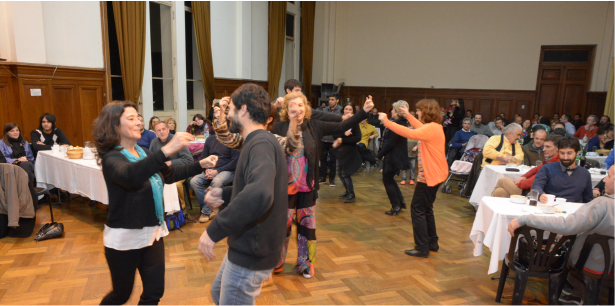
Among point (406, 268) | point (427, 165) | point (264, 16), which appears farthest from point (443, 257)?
point (264, 16)

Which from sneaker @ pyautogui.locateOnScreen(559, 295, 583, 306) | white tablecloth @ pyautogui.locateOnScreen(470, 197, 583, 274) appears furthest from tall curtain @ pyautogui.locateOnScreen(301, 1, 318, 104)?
sneaker @ pyautogui.locateOnScreen(559, 295, 583, 306)

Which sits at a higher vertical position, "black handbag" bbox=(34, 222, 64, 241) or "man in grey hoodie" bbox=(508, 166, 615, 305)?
"man in grey hoodie" bbox=(508, 166, 615, 305)

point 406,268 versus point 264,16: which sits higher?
point 264,16

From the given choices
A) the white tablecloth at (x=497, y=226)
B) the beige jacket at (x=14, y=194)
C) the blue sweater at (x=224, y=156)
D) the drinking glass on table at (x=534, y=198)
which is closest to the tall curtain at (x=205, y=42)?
the blue sweater at (x=224, y=156)

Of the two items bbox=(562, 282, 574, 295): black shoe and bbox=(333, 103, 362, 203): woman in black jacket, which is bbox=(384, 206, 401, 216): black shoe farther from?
bbox=(562, 282, 574, 295): black shoe

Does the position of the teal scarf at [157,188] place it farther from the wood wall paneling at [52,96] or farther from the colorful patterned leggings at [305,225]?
the wood wall paneling at [52,96]

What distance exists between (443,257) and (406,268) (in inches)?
20.1

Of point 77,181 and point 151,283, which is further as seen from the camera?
point 77,181

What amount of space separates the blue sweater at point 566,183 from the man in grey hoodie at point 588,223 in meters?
0.76

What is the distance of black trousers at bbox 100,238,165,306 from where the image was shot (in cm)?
185

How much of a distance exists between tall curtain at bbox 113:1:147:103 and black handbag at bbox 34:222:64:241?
3589mm

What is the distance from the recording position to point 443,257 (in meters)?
3.71

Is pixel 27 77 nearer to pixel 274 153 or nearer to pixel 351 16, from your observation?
pixel 274 153

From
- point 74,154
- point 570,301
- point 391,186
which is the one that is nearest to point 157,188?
point 570,301
